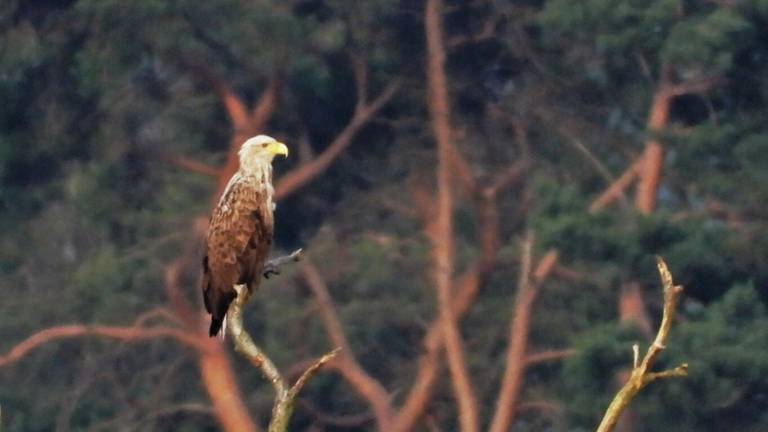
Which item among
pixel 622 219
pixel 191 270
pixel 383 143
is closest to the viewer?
pixel 622 219

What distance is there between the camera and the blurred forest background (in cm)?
1981

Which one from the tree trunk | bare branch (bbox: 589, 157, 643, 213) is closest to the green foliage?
the tree trunk

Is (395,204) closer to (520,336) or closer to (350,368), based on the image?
(350,368)

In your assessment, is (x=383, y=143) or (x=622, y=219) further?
(x=383, y=143)

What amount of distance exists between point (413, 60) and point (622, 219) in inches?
134

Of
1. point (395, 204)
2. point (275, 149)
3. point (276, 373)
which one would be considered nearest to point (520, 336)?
point (395, 204)

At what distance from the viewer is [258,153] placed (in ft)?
30.7

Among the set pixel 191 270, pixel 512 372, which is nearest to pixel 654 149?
pixel 512 372

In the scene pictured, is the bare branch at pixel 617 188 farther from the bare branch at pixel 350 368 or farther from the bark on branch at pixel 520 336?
the bare branch at pixel 350 368

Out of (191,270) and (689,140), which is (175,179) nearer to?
(191,270)

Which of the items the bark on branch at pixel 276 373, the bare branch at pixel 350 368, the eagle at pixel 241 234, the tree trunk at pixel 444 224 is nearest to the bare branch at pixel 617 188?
the tree trunk at pixel 444 224

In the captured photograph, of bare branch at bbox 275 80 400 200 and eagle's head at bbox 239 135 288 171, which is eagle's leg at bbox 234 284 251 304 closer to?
eagle's head at bbox 239 135 288 171

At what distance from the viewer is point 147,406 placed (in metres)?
21.4

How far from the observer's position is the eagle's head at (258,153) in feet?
30.3
